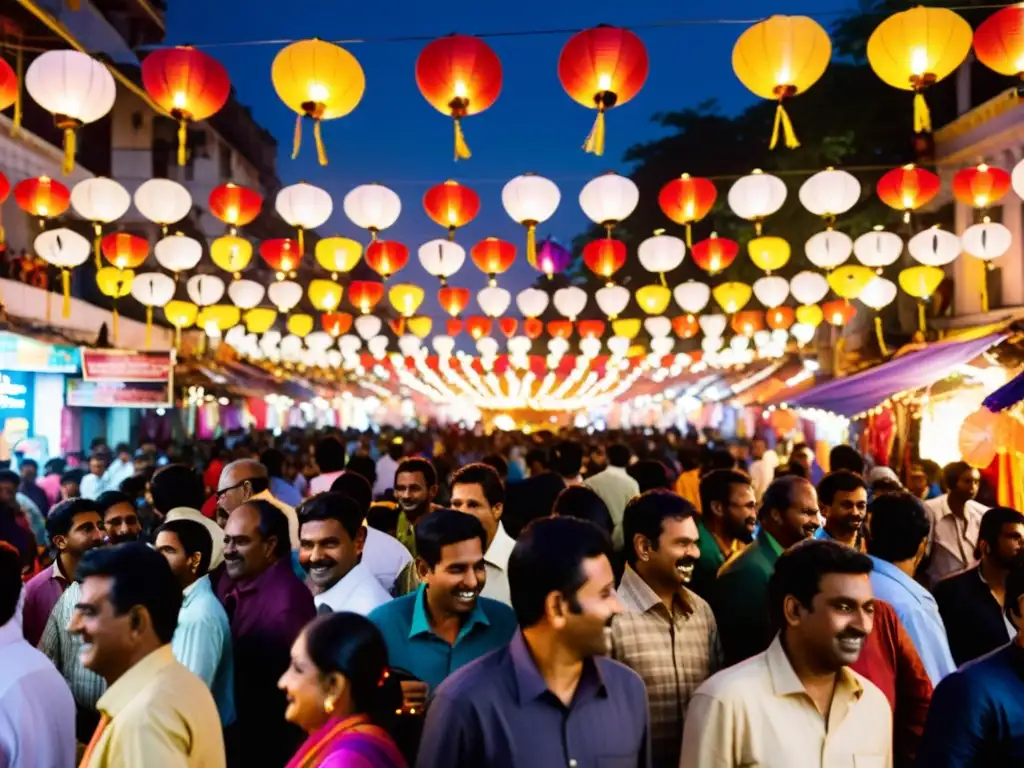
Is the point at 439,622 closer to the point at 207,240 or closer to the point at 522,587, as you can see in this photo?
the point at 522,587

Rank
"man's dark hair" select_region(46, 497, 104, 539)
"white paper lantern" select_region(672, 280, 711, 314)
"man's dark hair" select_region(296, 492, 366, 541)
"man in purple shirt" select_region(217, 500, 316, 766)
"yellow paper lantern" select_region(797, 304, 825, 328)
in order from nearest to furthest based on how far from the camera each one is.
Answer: "man in purple shirt" select_region(217, 500, 316, 766) < "man's dark hair" select_region(296, 492, 366, 541) < "man's dark hair" select_region(46, 497, 104, 539) < "white paper lantern" select_region(672, 280, 711, 314) < "yellow paper lantern" select_region(797, 304, 825, 328)

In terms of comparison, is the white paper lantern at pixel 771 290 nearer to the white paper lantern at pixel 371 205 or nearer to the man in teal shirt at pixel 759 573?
the white paper lantern at pixel 371 205

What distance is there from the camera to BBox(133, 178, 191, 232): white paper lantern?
11600 millimetres

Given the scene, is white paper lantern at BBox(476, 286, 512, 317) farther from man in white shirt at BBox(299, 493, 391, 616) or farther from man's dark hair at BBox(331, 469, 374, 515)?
man in white shirt at BBox(299, 493, 391, 616)

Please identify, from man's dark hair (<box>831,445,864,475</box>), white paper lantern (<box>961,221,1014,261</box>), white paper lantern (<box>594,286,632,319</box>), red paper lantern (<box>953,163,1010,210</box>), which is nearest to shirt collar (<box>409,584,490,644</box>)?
man's dark hair (<box>831,445,864,475</box>)

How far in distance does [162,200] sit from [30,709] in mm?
9743

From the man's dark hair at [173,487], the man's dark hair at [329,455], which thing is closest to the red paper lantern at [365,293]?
the man's dark hair at [329,455]

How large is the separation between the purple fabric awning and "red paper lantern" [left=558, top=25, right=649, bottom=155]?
4.90 meters

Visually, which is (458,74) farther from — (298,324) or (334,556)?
(298,324)

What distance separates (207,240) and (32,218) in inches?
517

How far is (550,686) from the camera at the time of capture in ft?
8.18

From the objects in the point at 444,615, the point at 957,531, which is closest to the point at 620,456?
the point at 957,531

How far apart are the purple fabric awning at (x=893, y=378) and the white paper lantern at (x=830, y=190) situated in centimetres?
212

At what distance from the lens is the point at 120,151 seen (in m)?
29.6
